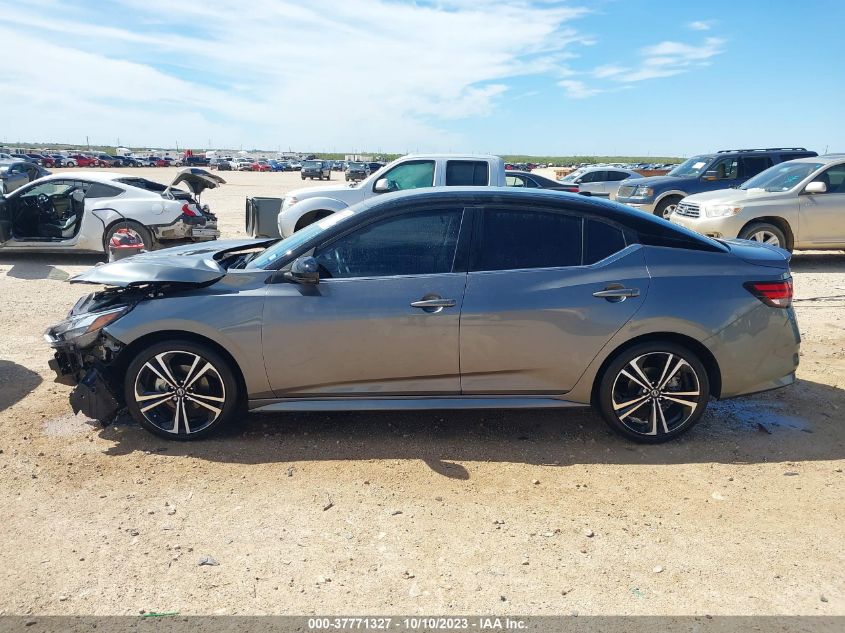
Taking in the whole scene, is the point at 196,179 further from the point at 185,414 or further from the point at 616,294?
the point at 616,294

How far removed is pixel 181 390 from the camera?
4.35 meters

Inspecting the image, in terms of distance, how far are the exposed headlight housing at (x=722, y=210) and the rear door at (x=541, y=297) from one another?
7.57 meters

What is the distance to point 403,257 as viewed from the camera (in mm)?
4348

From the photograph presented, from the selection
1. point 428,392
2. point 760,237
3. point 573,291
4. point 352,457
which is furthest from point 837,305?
point 352,457

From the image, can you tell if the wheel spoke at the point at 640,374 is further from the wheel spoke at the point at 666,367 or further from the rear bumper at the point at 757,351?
the rear bumper at the point at 757,351

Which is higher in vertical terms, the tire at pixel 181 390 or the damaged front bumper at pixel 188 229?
the damaged front bumper at pixel 188 229

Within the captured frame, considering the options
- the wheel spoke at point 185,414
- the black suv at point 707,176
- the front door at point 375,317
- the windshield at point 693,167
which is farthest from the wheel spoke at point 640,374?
the windshield at point 693,167

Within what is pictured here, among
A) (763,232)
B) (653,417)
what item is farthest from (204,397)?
(763,232)

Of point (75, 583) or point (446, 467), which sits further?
point (446, 467)

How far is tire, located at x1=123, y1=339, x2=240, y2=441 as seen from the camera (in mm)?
4297

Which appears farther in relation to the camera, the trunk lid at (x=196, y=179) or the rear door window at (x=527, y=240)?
the trunk lid at (x=196, y=179)

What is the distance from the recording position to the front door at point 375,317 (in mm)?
4211

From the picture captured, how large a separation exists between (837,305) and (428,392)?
6454 mm

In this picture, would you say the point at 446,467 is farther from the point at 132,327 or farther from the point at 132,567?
the point at 132,327
